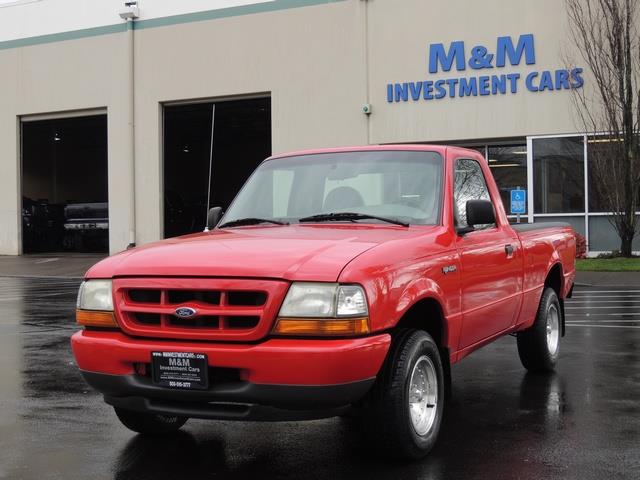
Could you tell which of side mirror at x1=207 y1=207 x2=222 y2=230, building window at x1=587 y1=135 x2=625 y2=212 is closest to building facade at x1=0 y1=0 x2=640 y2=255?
building window at x1=587 y1=135 x2=625 y2=212

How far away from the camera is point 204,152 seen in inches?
1606

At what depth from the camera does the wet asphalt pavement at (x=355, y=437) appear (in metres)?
4.62

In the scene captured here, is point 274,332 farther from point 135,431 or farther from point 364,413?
point 135,431

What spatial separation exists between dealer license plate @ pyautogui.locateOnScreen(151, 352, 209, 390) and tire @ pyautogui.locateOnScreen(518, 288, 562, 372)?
12.6 feet

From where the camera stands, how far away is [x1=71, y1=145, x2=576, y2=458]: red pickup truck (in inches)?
164

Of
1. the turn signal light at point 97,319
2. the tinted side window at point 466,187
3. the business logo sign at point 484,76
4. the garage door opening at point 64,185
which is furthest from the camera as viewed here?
the garage door opening at point 64,185

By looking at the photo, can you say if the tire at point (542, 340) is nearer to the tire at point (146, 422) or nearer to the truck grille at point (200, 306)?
the tire at point (146, 422)

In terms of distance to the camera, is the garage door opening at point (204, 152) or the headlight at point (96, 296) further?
the garage door opening at point (204, 152)

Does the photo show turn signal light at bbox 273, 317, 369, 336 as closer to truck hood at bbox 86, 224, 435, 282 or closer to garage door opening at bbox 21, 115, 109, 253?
truck hood at bbox 86, 224, 435, 282

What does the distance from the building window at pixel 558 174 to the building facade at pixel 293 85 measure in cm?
3

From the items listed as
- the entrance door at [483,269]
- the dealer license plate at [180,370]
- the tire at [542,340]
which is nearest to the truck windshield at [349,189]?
the entrance door at [483,269]

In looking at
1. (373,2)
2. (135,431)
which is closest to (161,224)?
(373,2)

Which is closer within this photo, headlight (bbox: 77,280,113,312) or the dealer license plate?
the dealer license plate

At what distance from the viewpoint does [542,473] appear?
450 cm
